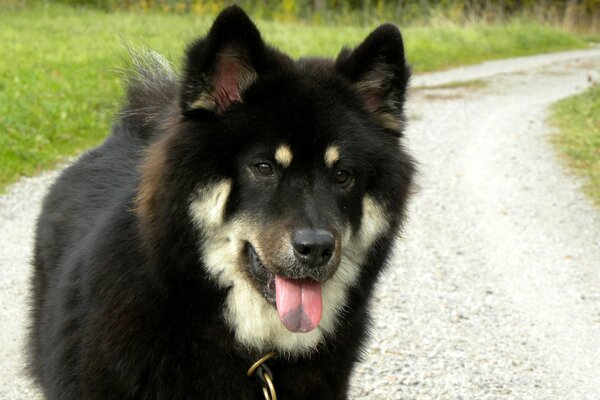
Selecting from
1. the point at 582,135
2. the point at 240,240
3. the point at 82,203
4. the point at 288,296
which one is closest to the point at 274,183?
the point at 240,240

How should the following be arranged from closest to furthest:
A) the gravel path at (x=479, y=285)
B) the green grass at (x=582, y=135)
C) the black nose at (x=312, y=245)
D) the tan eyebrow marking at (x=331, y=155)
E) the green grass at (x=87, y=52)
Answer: the black nose at (x=312, y=245) < the tan eyebrow marking at (x=331, y=155) < the gravel path at (x=479, y=285) < the green grass at (x=87, y=52) < the green grass at (x=582, y=135)

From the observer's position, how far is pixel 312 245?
3.12 metres

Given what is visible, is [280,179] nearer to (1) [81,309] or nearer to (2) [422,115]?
(1) [81,309]

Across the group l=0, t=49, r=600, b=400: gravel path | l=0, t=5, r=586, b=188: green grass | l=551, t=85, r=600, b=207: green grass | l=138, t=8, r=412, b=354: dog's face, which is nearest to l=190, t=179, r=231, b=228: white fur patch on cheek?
l=138, t=8, r=412, b=354: dog's face

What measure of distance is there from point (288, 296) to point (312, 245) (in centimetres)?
29

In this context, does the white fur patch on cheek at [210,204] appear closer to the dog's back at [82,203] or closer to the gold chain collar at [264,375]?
the dog's back at [82,203]

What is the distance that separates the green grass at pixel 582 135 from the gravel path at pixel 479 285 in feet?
0.88

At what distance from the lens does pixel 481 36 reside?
25906 millimetres

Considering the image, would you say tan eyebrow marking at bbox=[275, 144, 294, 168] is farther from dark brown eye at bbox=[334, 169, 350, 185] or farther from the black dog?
dark brown eye at bbox=[334, 169, 350, 185]

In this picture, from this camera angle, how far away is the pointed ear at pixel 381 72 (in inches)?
139

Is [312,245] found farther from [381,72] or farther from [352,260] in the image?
[381,72]

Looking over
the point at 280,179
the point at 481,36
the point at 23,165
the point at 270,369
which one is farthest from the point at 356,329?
the point at 481,36

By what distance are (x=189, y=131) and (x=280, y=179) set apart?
1.37ft

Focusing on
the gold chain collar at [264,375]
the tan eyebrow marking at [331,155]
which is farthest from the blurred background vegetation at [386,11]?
the gold chain collar at [264,375]
